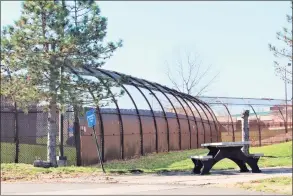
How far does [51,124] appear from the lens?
689 inches

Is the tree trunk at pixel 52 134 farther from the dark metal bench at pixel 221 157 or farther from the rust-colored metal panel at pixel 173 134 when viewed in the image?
the rust-colored metal panel at pixel 173 134

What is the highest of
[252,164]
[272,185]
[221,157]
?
[221,157]

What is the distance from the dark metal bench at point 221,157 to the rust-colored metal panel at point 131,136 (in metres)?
6.62

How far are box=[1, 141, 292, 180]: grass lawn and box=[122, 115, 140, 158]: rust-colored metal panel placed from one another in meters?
0.58

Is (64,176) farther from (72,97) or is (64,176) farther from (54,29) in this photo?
(54,29)

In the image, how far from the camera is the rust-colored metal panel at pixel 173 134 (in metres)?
27.9

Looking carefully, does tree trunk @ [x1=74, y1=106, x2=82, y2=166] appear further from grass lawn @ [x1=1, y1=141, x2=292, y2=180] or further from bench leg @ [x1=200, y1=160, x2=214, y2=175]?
bench leg @ [x1=200, y1=160, x2=214, y2=175]

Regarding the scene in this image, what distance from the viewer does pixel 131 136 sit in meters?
23.0

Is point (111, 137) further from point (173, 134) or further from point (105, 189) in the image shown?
point (105, 189)

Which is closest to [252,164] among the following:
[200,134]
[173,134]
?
[173,134]

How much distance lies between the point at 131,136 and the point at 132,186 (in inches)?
438

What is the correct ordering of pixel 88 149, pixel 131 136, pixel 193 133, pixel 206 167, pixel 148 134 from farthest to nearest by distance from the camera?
1. pixel 193 133
2. pixel 148 134
3. pixel 131 136
4. pixel 88 149
5. pixel 206 167

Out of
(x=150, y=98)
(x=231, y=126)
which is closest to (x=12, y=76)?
(x=150, y=98)

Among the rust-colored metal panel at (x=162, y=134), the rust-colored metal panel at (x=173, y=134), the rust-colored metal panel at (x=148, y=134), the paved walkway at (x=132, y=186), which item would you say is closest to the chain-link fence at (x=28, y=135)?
the paved walkway at (x=132, y=186)
